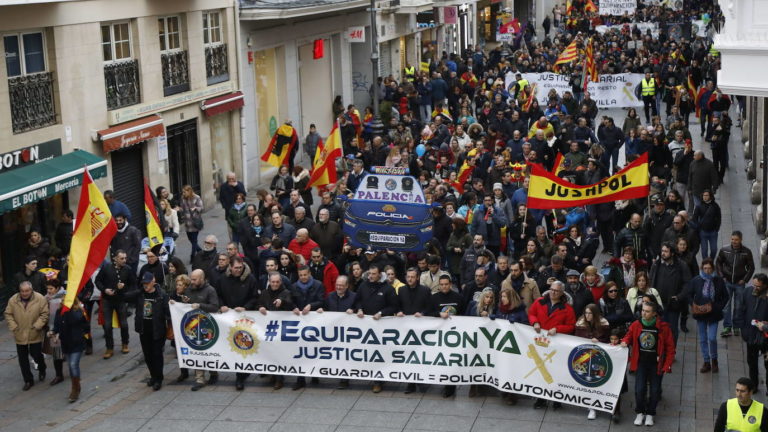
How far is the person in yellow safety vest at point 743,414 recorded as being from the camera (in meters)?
11.1

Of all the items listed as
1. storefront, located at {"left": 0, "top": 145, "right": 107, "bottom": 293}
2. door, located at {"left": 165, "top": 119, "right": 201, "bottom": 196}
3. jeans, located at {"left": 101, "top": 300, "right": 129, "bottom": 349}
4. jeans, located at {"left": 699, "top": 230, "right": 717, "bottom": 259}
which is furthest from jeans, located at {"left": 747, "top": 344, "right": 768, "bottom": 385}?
door, located at {"left": 165, "top": 119, "right": 201, "bottom": 196}

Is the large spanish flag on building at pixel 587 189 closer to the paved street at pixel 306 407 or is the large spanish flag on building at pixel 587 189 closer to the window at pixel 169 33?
the paved street at pixel 306 407

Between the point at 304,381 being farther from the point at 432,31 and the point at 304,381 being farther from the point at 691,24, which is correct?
the point at 691,24

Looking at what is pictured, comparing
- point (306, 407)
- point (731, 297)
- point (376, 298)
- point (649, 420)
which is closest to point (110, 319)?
point (306, 407)

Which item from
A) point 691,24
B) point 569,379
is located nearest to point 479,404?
point 569,379

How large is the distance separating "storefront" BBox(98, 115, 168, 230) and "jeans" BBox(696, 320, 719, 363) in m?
11.4

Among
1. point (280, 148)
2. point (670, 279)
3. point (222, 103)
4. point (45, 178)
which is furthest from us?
point (222, 103)

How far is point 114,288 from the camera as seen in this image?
54.1 feet

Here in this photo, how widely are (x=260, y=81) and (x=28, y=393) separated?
638 inches

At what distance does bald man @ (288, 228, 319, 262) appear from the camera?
1766 centimetres

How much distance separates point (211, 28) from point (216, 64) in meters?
0.80

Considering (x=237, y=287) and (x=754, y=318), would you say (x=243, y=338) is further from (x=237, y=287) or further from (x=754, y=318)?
(x=754, y=318)

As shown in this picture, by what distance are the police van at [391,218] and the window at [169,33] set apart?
352 inches

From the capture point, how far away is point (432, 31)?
2048 inches
